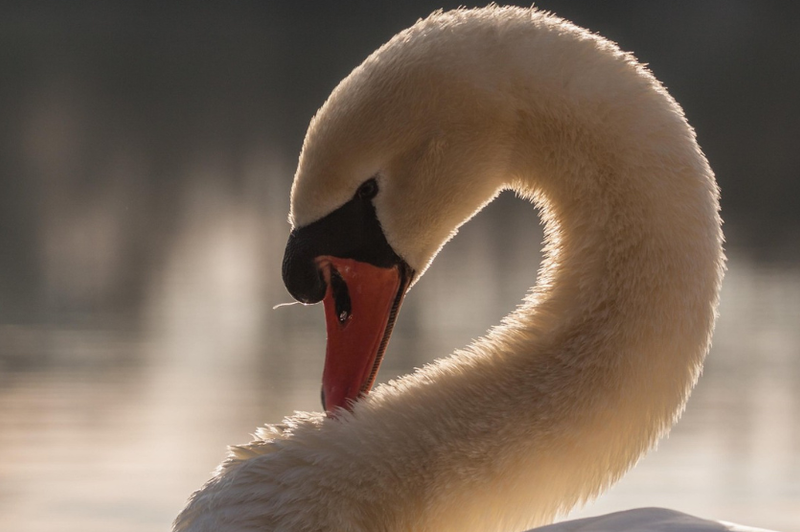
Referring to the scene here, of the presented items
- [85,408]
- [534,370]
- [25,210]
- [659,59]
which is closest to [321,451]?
[534,370]

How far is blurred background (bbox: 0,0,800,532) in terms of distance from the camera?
6.60 metres

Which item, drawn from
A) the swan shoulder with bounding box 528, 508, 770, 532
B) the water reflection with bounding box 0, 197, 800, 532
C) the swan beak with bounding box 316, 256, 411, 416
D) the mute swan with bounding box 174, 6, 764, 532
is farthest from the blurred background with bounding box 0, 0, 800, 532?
the swan shoulder with bounding box 528, 508, 770, 532

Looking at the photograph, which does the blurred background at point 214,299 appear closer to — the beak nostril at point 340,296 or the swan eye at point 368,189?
the beak nostril at point 340,296

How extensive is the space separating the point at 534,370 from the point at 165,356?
20.9 ft

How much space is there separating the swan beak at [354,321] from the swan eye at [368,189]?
5.7 inches

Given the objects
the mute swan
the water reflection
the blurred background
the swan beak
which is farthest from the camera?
the blurred background

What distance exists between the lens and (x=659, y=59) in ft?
90.2

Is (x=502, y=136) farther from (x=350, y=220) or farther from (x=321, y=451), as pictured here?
(x=321, y=451)

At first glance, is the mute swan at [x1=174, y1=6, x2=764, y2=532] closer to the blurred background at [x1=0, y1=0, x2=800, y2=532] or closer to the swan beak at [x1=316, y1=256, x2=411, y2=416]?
the swan beak at [x1=316, y1=256, x2=411, y2=416]

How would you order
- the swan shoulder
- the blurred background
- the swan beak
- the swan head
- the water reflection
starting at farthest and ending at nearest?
the blurred background, the water reflection, the swan beak, the swan head, the swan shoulder

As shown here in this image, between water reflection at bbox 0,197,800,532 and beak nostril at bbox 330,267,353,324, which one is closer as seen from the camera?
beak nostril at bbox 330,267,353,324

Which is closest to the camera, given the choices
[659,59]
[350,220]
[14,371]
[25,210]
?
[350,220]

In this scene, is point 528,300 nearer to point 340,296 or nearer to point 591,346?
point 591,346

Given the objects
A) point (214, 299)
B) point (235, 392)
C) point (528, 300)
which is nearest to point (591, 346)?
point (528, 300)
